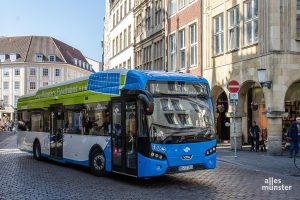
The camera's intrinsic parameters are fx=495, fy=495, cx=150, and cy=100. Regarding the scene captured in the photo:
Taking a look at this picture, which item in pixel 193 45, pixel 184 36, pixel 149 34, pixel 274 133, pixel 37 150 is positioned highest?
pixel 149 34

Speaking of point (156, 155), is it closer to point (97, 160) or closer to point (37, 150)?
point (97, 160)

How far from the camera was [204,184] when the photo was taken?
1318 cm

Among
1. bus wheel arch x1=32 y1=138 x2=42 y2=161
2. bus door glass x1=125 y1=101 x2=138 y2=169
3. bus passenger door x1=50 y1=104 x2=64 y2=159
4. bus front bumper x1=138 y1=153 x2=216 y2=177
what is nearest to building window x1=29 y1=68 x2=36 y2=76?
bus wheel arch x1=32 y1=138 x2=42 y2=161

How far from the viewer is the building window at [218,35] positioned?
28.6m

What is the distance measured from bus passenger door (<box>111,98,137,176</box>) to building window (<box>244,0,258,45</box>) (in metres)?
12.6

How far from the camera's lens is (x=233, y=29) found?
88.8 feet

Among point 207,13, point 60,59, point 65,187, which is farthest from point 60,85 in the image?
point 60,59

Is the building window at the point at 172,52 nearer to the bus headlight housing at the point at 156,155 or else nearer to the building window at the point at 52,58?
the bus headlight housing at the point at 156,155

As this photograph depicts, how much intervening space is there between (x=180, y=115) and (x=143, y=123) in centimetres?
100

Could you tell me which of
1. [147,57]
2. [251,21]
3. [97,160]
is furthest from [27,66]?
[97,160]

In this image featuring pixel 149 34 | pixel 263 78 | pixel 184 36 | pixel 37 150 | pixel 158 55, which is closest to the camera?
pixel 37 150

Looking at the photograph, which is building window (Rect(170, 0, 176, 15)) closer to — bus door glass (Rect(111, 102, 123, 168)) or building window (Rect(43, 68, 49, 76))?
bus door glass (Rect(111, 102, 123, 168))

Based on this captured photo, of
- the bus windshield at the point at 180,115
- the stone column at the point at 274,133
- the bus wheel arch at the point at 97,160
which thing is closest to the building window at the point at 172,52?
the stone column at the point at 274,133

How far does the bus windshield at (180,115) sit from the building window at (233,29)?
1383 cm
